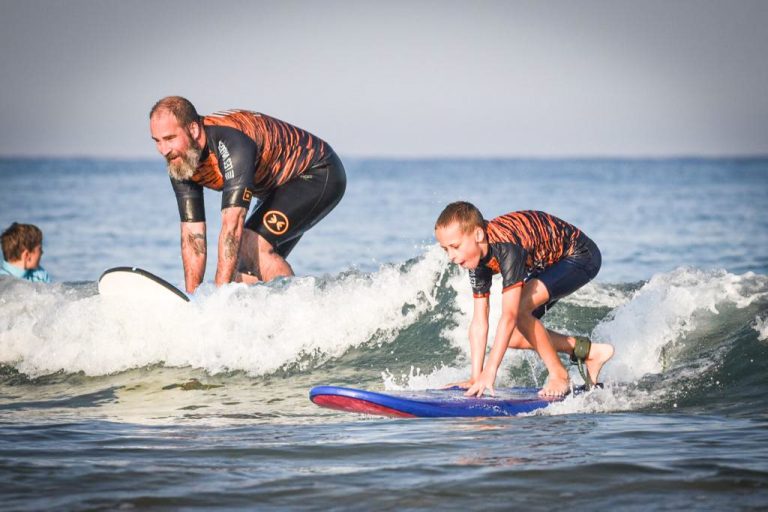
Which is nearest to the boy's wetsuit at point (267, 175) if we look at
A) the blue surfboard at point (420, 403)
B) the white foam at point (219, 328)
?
the white foam at point (219, 328)

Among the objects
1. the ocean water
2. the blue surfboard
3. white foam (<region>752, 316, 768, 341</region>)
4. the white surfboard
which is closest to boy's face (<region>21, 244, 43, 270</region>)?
the ocean water

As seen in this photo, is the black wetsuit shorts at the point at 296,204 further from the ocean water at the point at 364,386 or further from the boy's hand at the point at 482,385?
the boy's hand at the point at 482,385

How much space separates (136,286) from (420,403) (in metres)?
3.16

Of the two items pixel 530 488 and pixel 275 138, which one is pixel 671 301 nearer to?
pixel 275 138

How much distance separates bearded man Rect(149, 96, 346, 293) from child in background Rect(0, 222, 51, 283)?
8.67 ft

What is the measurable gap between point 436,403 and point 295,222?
205cm

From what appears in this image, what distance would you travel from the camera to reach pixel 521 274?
5.96m

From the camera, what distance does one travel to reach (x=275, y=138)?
710cm

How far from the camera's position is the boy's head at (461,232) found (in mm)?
5699

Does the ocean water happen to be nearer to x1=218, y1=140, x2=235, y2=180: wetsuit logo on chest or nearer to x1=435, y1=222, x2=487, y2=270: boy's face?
x1=435, y1=222, x2=487, y2=270: boy's face

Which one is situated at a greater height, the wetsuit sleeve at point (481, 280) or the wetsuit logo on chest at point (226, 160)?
the wetsuit logo on chest at point (226, 160)

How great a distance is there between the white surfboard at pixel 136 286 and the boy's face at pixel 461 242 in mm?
2721

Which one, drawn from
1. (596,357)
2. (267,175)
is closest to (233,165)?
(267,175)

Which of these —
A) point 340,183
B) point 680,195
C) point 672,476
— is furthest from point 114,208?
point 672,476
